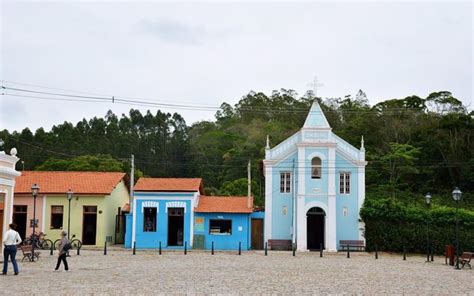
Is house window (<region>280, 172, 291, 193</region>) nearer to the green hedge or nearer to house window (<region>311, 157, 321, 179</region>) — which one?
house window (<region>311, 157, 321, 179</region>)

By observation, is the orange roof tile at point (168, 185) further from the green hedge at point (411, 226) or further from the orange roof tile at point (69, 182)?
the green hedge at point (411, 226)

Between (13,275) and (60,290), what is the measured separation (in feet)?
14.9

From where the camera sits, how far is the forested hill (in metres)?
50.5

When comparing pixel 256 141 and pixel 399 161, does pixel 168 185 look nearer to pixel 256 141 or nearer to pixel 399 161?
pixel 399 161

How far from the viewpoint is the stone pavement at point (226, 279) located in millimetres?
14562

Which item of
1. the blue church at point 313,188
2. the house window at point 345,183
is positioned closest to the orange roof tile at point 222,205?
the blue church at point 313,188

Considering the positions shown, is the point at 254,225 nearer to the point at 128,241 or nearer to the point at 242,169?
the point at 128,241

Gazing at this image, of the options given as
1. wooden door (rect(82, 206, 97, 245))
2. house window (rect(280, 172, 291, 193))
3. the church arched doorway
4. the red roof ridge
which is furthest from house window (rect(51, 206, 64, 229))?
the church arched doorway

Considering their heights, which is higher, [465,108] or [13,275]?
[465,108]

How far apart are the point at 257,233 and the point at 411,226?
9169mm

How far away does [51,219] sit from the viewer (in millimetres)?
36406

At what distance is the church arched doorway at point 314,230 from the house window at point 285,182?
2022 mm

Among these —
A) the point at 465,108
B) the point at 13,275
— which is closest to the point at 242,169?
the point at 465,108

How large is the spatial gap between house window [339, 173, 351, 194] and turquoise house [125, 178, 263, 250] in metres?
5.63
